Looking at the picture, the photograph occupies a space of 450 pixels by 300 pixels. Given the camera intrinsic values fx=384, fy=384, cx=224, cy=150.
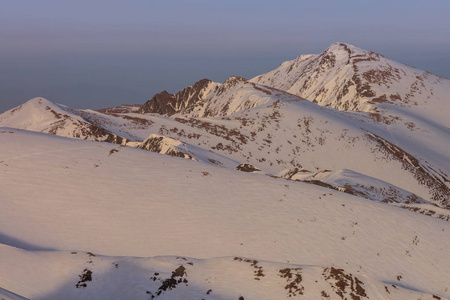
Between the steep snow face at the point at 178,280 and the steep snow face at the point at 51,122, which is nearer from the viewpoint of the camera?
the steep snow face at the point at 178,280

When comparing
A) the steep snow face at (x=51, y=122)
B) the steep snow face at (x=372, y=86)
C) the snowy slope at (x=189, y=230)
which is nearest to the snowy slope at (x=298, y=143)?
the steep snow face at (x=51, y=122)

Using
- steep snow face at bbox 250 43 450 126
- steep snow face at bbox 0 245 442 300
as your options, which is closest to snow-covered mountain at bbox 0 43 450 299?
steep snow face at bbox 0 245 442 300

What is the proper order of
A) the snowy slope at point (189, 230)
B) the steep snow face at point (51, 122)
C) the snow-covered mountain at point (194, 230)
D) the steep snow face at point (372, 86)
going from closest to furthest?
the snow-covered mountain at point (194, 230) → the snowy slope at point (189, 230) → the steep snow face at point (51, 122) → the steep snow face at point (372, 86)

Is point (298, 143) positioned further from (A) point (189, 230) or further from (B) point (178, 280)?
(B) point (178, 280)

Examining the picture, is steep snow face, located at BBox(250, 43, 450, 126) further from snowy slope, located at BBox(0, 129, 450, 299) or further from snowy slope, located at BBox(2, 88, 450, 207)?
snowy slope, located at BBox(0, 129, 450, 299)

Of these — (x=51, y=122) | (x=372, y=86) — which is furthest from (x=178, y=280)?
(x=372, y=86)

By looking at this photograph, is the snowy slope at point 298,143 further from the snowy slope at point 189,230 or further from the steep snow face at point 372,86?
the steep snow face at point 372,86

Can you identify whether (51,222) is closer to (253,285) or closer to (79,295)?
(79,295)
